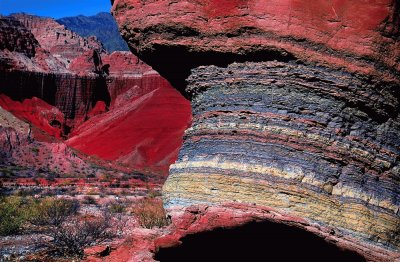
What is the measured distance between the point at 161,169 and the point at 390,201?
3191 centimetres

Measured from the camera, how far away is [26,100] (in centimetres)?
5303

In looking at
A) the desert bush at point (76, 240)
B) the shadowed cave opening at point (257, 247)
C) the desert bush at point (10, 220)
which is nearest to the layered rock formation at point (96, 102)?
the desert bush at point (10, 220)

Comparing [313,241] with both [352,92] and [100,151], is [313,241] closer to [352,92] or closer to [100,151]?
[352,92]

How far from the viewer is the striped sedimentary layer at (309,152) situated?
17.9 feet

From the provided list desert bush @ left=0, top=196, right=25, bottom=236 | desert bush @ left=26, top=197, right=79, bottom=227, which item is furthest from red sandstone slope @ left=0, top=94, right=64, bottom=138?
Answer: desert bush @ left=0, top=196, right=25, bottom=236

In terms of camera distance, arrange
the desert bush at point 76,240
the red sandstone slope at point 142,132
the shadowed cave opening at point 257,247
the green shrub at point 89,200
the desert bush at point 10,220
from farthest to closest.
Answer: the red sandstone slope at point 142,132 < the green shrub at point 89,200 < the desert bush at point 10,220 < the desert bush at point 76,240 < the shadowed cave opening at point 257,247

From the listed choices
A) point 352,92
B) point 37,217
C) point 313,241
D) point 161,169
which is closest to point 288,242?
point 313,241

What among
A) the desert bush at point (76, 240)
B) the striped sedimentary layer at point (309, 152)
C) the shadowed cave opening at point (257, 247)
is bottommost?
the desert bush at point (76, 240)

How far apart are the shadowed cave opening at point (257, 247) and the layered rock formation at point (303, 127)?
0.41 ft

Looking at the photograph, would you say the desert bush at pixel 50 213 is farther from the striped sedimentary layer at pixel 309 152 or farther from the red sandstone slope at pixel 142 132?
the red sandstone slope at pixel 142 132

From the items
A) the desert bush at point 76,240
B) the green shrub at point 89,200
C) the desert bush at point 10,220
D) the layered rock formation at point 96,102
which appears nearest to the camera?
the desert bush at point 76,240

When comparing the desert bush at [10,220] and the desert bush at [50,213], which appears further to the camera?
the desert bush at [50,213]

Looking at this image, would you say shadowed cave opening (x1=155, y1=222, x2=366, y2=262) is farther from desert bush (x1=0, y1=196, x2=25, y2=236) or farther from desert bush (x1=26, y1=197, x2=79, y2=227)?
desert bush (x1=26, y1=197, x2=79, y2=227)

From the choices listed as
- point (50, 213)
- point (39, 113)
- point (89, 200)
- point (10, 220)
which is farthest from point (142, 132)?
point (10, 220)
